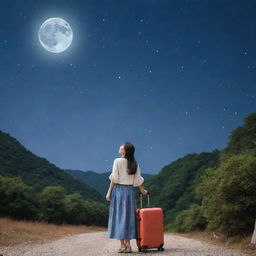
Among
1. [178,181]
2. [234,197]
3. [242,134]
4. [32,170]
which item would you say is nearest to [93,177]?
[32,170]

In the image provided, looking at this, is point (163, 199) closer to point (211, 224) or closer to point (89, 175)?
point (211, 224)

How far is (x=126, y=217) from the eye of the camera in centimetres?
793

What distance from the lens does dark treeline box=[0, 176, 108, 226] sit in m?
33.8

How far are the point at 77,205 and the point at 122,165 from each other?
125 feet

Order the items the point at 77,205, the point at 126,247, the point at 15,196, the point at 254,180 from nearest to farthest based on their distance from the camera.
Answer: the point at 126,247 → the point at 254,180 → the point at 15,196 → the point at 77,205

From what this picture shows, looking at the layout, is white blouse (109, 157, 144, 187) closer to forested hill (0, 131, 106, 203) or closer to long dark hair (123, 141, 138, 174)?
long dark hair (123, 141, 138, 174)

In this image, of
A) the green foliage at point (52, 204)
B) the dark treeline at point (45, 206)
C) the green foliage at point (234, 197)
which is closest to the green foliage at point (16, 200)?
the dark treeline at point (45, 206)

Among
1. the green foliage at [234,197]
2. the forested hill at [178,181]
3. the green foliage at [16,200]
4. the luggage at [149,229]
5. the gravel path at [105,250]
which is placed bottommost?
the gravel path at [105,250]

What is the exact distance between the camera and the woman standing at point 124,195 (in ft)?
25.8

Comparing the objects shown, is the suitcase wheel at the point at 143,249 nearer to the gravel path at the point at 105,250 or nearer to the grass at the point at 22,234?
the gravel path at the point at 105,250

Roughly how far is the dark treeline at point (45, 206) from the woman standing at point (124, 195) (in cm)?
2542

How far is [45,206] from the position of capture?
39.6 meters

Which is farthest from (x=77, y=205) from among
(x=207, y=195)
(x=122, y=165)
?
(x=122, y=165)

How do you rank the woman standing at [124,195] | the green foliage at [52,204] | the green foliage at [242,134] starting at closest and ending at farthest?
the woman standing at [124,195] < the green foliage at [242,134] < the green foliage at [52,204]
